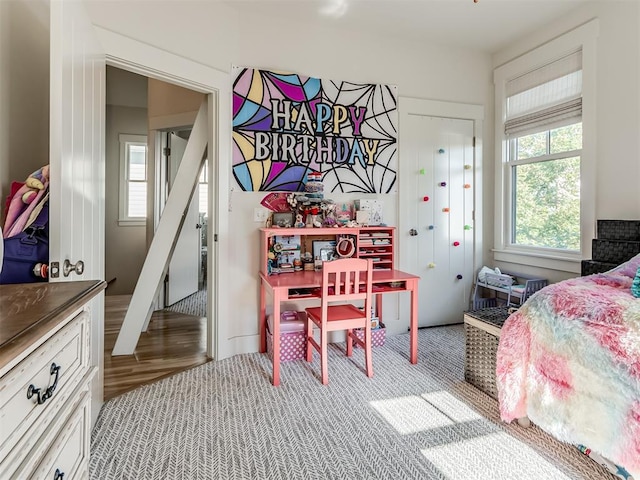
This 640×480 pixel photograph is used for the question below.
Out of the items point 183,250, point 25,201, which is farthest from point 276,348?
point 183,250

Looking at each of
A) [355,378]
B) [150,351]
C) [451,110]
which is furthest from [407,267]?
[150,351]

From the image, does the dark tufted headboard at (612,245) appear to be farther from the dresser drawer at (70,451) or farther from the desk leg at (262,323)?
the dresser drawer at (70,451)

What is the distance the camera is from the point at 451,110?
3.47 meters

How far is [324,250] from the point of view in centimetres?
298

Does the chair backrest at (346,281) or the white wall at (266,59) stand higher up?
the white wall at (266,59)

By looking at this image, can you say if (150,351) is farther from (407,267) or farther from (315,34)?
(315,34)

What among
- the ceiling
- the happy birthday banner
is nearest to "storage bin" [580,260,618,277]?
the happy birthday banner

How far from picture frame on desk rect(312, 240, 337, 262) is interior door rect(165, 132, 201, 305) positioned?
1.80 m

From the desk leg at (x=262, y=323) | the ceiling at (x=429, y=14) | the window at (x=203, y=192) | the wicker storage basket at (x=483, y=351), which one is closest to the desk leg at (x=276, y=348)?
the desk leg at (x=262, y=323)

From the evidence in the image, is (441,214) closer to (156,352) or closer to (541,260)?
(541,260)

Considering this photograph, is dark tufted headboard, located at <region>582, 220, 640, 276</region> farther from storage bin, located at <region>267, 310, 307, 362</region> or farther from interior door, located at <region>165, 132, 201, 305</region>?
interior door, located at <region>165, 132, 201, 305</region>

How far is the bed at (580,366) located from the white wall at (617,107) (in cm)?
102

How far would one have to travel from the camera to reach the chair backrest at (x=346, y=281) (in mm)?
2283

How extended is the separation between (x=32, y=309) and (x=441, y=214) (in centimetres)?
331
